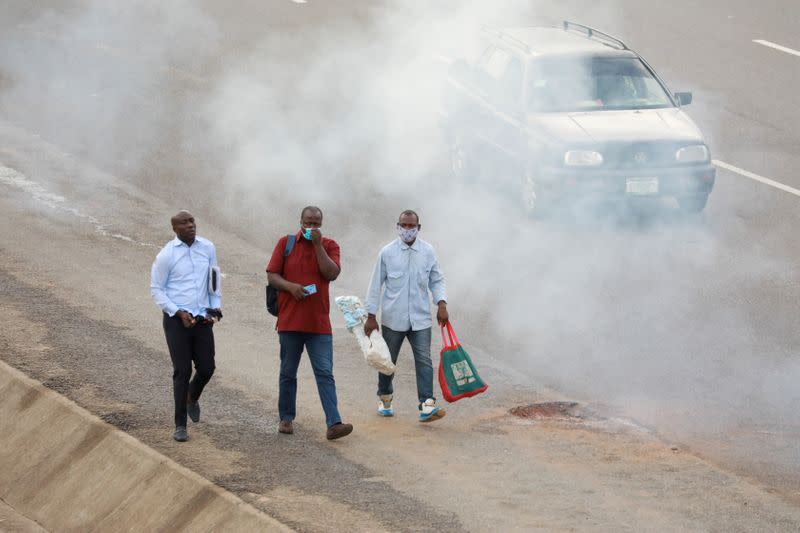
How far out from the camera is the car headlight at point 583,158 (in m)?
14.5

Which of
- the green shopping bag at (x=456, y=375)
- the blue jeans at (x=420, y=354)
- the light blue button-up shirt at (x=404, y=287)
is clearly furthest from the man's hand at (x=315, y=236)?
the green shopping bag at (x=456, y=375)

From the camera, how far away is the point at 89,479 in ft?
29.9

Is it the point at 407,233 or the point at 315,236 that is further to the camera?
the point at 407,233

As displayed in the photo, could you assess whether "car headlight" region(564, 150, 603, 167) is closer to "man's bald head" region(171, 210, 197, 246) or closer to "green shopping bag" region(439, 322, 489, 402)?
"green shopping bag" region(439, 322, 489, 402)

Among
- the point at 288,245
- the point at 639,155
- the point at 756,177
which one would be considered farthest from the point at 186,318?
the point at 756,177

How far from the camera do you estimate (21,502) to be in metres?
9.39

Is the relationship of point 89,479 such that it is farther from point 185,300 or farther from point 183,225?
point 183,225

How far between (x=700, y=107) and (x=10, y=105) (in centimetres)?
914

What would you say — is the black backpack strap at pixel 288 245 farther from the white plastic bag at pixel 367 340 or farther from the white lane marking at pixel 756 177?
the white lane marking at pixel 756 177

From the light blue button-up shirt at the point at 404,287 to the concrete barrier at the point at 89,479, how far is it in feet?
6.35

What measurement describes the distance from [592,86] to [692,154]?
4.69 feet

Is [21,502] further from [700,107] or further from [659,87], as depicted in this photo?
[700,107]

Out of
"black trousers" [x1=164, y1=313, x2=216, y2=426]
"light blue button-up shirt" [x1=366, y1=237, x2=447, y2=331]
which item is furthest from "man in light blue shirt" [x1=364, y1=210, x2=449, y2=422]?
"black trousers" [x1=164, y1=313, x2=216, y2=426]

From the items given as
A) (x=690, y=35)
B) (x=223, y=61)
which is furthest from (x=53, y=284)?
(x=690, y=35)
